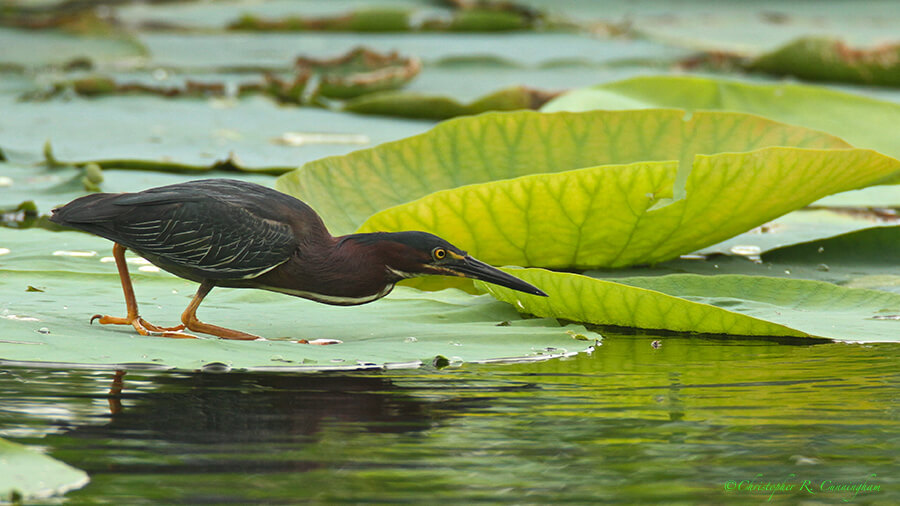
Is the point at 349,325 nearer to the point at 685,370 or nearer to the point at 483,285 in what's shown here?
the point at 483,285

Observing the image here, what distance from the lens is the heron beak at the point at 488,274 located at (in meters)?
2.83

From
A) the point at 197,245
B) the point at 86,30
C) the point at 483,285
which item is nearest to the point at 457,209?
the point at 483,285

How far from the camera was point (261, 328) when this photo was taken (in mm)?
2941

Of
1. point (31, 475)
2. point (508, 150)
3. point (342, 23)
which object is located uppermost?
point (342, 23)

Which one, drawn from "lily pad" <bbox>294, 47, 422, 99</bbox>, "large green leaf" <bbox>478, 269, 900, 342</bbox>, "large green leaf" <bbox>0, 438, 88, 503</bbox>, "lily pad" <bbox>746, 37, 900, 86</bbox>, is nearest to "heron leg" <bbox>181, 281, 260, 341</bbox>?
"large green leaf" <bbox>478, 269, 900, 342</bbox>

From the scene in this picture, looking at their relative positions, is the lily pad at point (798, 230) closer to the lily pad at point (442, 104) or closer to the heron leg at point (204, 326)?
the heron leg at point (204, 326)

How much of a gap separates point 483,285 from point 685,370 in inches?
30.1

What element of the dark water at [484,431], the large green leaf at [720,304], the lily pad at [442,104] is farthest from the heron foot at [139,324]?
the lily pad at [442,104]

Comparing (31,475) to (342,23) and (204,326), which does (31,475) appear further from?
(342,23)

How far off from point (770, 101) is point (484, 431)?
334 cm

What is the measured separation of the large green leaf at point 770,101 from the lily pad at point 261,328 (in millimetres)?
1890

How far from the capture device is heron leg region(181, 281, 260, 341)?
108 inches

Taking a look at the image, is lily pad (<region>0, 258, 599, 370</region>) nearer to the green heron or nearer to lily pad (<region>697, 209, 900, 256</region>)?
the green heron

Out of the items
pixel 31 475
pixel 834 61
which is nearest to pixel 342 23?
A: pixel 834 61
